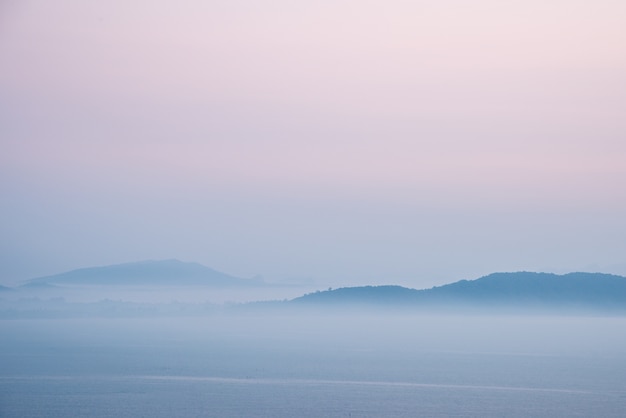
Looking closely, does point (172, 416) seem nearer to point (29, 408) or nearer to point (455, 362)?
point (29, 408)

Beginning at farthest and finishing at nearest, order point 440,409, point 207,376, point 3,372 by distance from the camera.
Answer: point 3,372 → point 207,376 → point 440,409

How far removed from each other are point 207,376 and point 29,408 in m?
15.1

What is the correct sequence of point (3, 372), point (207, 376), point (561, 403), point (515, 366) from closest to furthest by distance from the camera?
point (561, 403) < point (207, 376) < point (3, 372) < point (515, 366)

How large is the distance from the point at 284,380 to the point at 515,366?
→ 20.6 meters

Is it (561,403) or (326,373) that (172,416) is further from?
(326,373)

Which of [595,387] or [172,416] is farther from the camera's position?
[595,387]

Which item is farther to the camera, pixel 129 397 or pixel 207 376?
pixel 207 376

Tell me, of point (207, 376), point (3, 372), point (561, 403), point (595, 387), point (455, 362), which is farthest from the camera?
point (455, 362)

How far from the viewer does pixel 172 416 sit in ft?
118

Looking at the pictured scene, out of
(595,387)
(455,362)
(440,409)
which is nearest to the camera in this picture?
(440,409)

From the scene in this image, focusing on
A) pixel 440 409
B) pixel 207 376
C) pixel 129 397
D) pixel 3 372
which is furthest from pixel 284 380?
pixel 3 372

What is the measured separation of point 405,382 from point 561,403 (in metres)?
11.6

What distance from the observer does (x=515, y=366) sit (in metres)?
64.9

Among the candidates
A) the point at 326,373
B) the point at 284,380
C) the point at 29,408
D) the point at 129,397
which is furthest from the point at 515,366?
the point at 29,408
